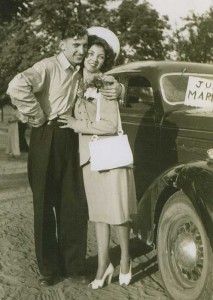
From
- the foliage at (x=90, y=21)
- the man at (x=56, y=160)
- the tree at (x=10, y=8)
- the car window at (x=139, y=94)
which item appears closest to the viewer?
the man at (x=56, y=160)

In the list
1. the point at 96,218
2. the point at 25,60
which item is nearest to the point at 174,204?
the point at 96,218

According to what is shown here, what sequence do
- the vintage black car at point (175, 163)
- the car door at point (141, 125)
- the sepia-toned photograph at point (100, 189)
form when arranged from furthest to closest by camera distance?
1. the car door at point (141, 125)
2. the sepia-toned photograph at point (100, 189)
3. the vintage black car at point (175, 163)

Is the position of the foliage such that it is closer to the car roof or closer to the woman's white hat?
the car roof

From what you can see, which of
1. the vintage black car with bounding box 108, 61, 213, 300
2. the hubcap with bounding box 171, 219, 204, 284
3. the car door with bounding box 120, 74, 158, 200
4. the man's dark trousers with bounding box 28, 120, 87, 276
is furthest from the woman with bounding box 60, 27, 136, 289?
the car door with bounding box 120, 74, 158, 200

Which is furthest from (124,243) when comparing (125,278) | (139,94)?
(139,94)

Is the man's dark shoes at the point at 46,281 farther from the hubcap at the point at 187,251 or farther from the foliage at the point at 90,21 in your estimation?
the foliage at the point at 90,21

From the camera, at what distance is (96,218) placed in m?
3.51

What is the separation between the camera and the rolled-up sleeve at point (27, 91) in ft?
10.7

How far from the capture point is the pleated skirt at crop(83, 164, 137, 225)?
3410mm

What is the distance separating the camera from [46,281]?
361cm

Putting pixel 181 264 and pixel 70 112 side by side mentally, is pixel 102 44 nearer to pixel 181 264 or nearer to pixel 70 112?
pixel 70 112

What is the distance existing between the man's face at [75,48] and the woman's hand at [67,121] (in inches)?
16.5

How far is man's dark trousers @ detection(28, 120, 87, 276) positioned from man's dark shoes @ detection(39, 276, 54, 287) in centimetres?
3

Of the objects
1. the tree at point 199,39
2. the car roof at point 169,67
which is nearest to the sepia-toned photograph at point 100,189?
the car roof at point 169,67
